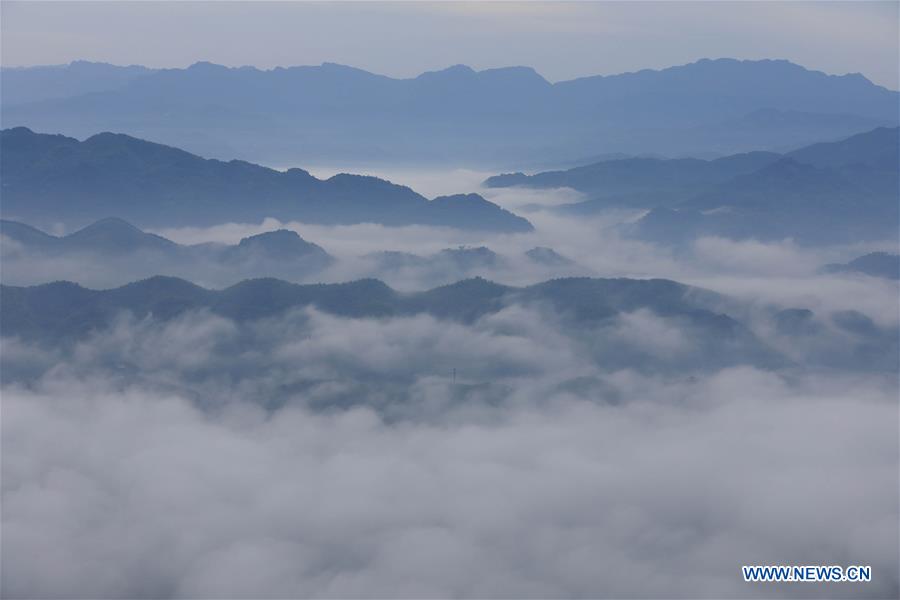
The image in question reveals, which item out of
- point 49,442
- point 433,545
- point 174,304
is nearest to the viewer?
point 433,545

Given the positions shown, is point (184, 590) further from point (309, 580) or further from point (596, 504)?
point (596, 504)

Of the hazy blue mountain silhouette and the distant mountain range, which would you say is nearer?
the hazy blue mountain silhouette

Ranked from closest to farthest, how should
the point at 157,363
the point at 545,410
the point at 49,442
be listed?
the point at 49,442 < the point at 545,410 < the point at 157,363

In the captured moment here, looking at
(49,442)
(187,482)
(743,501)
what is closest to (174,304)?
(49,442)

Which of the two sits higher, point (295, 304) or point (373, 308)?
point (373, 308)

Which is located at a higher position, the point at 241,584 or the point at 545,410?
the point at 545,410

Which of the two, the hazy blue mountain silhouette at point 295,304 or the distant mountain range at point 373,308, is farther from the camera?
the distant mountain range at point 373,308

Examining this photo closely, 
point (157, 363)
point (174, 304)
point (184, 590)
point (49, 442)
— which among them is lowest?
point (184, 590)

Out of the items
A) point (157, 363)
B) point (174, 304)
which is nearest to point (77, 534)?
point (157, 363)

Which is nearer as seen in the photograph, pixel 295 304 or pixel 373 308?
Result: pixel 295 304

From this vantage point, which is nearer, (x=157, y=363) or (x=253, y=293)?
(x=157, y=363)
